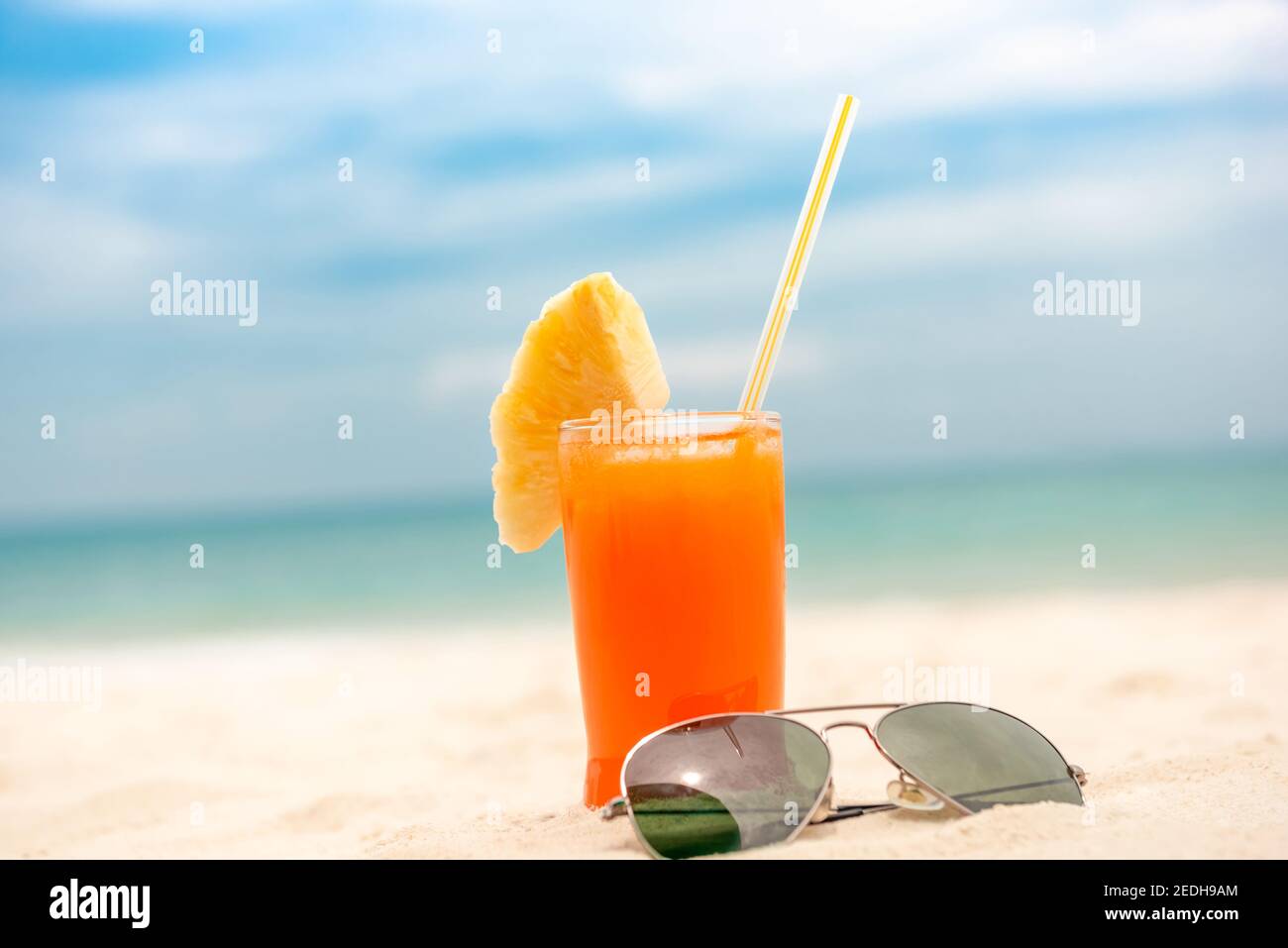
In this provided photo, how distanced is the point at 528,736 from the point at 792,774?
1.66 meters

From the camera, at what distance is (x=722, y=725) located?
1799mm

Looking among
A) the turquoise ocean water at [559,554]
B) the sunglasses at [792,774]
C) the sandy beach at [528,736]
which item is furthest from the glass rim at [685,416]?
the turquoise ocean water at [559,554]

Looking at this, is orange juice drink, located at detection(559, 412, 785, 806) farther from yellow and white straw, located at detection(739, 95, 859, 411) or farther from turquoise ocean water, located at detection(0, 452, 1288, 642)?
turquoise ocean water, located at detection(0, 452, 1288, 642)

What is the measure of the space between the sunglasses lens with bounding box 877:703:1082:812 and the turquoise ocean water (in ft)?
14.4

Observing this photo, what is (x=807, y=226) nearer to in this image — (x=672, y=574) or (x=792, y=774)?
(x=672, y=574)

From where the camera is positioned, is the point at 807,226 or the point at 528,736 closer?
the point at 807,226

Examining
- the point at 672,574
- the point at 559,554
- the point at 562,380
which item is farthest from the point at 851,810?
the point at 559,554

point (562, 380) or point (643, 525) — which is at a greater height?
point (562, 380)

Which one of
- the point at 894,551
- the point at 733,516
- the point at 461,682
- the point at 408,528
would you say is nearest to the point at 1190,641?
the point at 894,551

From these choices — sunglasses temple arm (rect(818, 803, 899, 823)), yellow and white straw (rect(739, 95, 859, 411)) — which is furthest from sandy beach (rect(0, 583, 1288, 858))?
yellow and white straw (rect(739, 95, 859, 411))

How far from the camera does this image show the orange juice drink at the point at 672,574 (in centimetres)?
204

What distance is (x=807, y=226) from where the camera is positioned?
207cm

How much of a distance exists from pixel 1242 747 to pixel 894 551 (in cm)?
510

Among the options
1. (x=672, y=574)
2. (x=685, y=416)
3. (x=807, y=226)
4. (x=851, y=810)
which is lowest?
(x=851, y=810)
